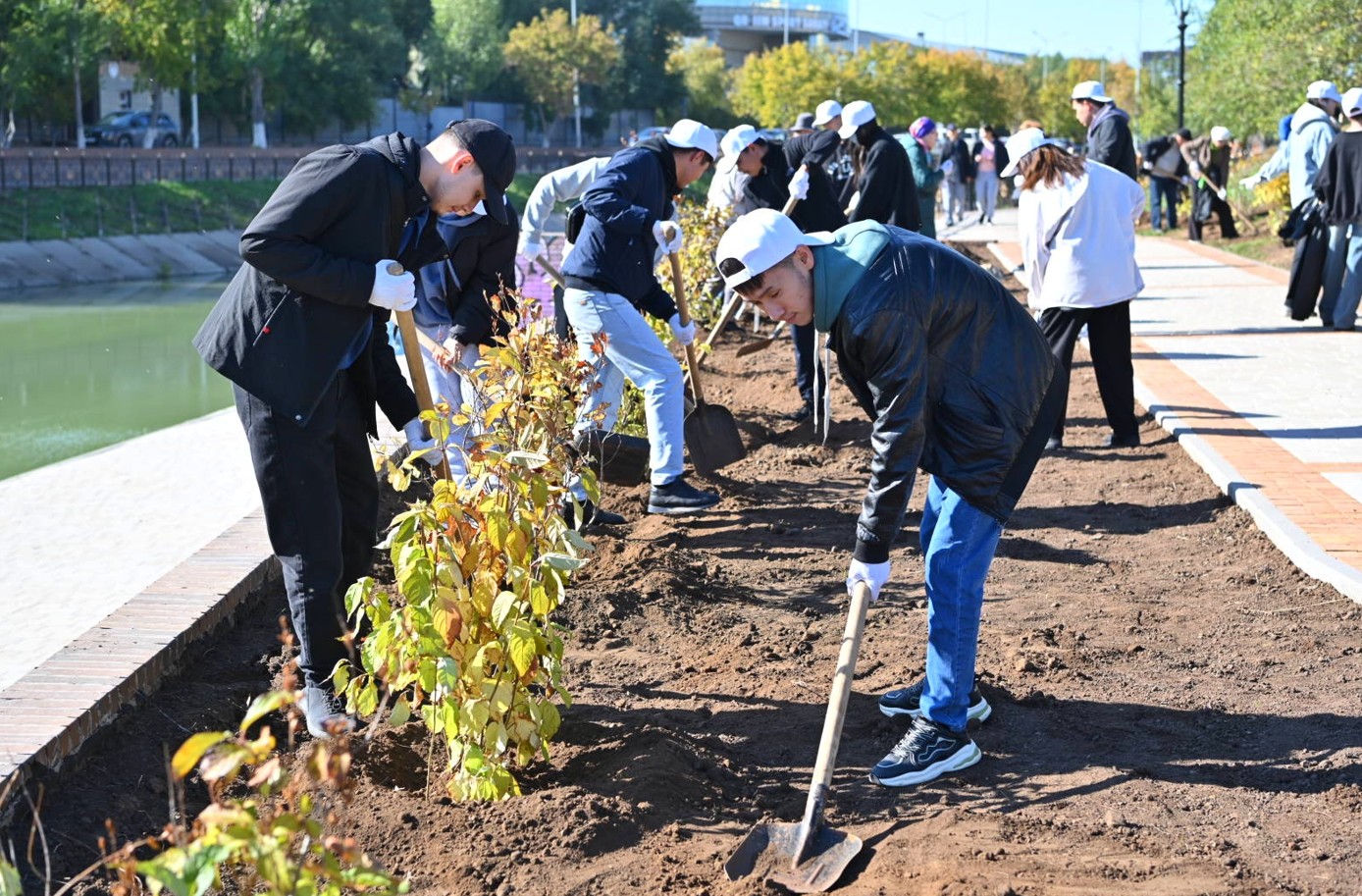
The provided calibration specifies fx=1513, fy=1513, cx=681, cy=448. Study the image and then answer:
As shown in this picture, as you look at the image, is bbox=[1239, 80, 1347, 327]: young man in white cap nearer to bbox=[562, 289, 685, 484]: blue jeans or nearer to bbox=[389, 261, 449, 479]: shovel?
bbox=[562, 289, 685, 484]: blue jeans

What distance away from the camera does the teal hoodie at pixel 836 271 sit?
3732 mm

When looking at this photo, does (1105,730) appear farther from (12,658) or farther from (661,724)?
(12,658)

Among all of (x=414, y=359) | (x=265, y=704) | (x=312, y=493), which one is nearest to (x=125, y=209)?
(x=414, y=359)

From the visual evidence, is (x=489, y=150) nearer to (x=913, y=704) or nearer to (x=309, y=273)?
(x=309, y=273)

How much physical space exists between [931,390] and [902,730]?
123cm

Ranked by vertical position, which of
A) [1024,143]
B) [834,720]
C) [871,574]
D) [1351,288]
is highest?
[1024,143]

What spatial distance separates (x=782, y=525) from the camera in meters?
7.16

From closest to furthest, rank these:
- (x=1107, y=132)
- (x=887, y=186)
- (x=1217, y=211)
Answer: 1. (x=887, y=186)
2. (x=1107, y=132)
3. (x=1217, y=211)

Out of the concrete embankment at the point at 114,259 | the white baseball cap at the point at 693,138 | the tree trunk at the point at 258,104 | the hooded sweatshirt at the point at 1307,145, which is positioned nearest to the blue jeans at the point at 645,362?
the white baseball cap at the point at 693,138

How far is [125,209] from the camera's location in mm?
31234

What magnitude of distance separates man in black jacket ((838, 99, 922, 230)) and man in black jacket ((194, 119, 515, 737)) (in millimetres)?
5963

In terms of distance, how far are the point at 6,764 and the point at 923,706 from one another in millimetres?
2460

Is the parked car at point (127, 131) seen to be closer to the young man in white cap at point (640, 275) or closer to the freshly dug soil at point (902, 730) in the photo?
the young man in white cap at point (640, 275)

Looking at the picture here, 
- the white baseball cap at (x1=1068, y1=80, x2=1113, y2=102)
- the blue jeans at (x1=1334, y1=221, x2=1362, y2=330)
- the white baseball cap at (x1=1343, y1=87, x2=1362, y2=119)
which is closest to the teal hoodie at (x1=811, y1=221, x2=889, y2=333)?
the white baseball cap at (x1=1068, y1=80, x2=1113, y2=102)
